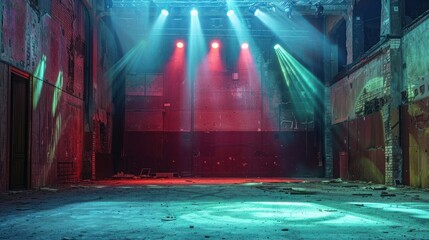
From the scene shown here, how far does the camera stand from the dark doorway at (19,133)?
11.2 metres

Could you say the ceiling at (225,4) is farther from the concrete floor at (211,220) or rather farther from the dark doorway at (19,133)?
the concrete floor at (211,220)

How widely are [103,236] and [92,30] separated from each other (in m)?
13.3

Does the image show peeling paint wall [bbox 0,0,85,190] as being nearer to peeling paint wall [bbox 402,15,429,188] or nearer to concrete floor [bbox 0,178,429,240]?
concrete floor [bbox 0,178,429,240]

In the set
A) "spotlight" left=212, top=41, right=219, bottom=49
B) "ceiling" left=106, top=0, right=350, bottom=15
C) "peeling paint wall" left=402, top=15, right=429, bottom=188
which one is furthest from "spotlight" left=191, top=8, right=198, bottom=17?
"peeling paint wall" left=402, top=15, right=429, bottom=188

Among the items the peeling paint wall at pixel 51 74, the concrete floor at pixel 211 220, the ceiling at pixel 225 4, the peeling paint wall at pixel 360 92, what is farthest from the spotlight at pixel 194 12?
the concrete floor at pixel 211 220

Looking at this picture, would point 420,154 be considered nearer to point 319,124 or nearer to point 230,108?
point 319,124

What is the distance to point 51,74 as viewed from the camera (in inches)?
512

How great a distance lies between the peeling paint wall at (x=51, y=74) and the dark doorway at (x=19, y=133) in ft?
0.55

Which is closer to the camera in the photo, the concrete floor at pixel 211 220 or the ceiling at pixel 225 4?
the concrete floor at pixel 211 220

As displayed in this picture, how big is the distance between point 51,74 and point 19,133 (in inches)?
86.6

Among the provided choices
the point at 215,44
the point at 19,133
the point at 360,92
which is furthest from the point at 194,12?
the point at 19,133

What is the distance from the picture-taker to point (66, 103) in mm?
14289

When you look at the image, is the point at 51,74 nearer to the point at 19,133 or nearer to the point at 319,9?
the point at 19,133

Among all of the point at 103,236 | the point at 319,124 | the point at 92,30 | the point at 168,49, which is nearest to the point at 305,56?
the point at 319,124
